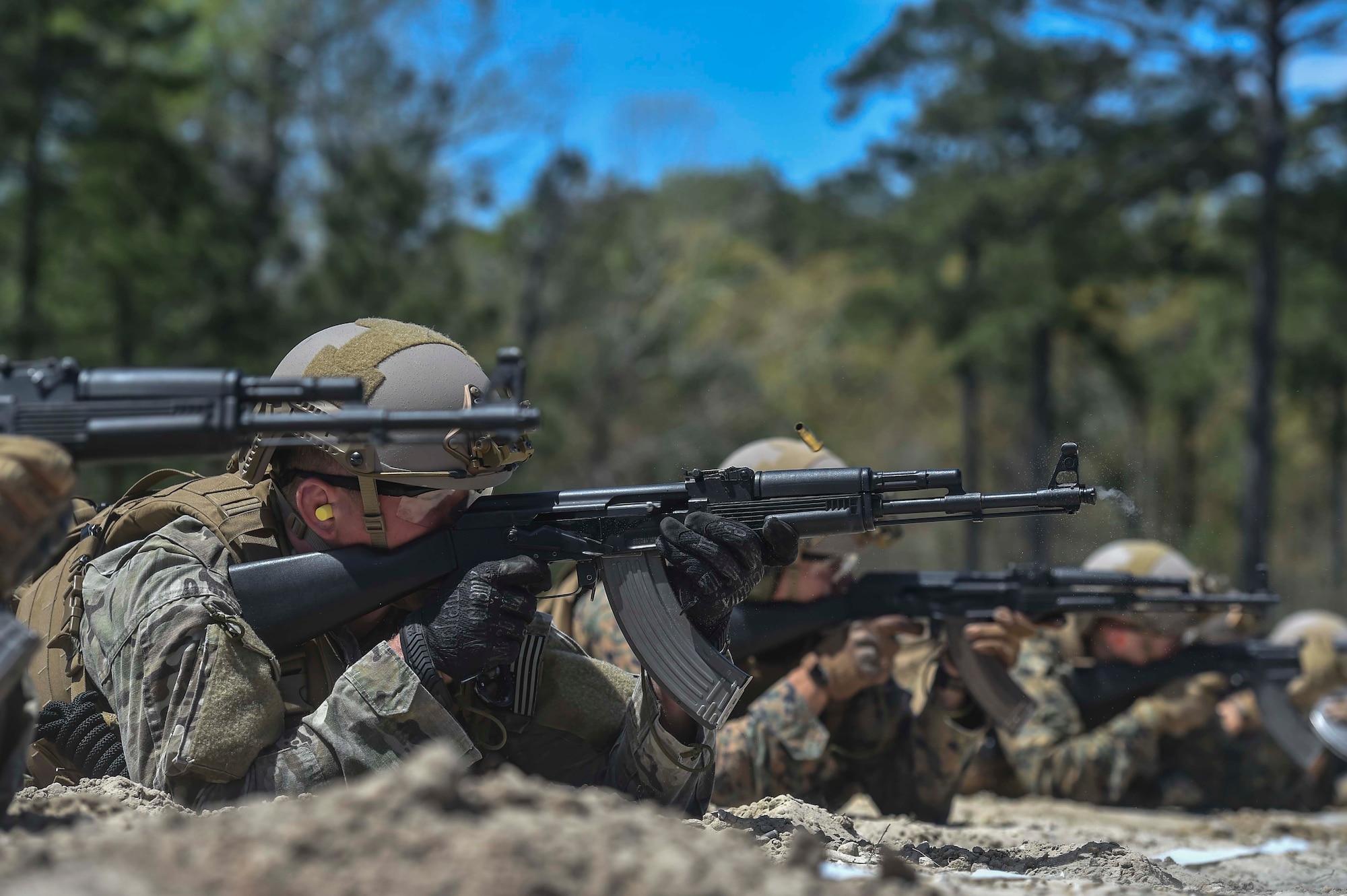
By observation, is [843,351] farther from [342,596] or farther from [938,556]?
[342,596]

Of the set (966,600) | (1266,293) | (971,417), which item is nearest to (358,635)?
(966,600)

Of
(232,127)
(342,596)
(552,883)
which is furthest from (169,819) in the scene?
(232,127)

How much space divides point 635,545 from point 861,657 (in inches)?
87.9

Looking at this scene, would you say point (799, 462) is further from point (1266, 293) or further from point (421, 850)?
point (1266, 293)

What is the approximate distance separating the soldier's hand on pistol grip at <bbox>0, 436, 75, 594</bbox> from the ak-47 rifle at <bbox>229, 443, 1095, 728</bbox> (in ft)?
3.43

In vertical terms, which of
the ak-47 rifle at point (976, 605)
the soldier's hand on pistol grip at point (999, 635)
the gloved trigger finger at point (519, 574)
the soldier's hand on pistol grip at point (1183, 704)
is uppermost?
the gloved trigger finger at point (519, 574)

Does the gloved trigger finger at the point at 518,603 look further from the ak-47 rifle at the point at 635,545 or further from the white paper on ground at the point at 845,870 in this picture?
the white paper on ground at the point at 845,870

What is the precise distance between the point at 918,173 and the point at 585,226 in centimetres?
628

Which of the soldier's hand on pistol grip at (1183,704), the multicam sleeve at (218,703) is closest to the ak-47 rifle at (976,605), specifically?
the soldier's hand on pistol grip at (1183,704)

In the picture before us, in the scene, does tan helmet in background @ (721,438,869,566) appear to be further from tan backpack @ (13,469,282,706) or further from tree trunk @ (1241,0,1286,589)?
tree trunk @ (1241,0,1286,589)

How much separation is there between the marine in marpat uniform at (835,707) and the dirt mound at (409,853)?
10.2 feet

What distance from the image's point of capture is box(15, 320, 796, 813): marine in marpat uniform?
3.32 metres

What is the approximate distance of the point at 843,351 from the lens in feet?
112

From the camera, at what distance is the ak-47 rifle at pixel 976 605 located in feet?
18.7
